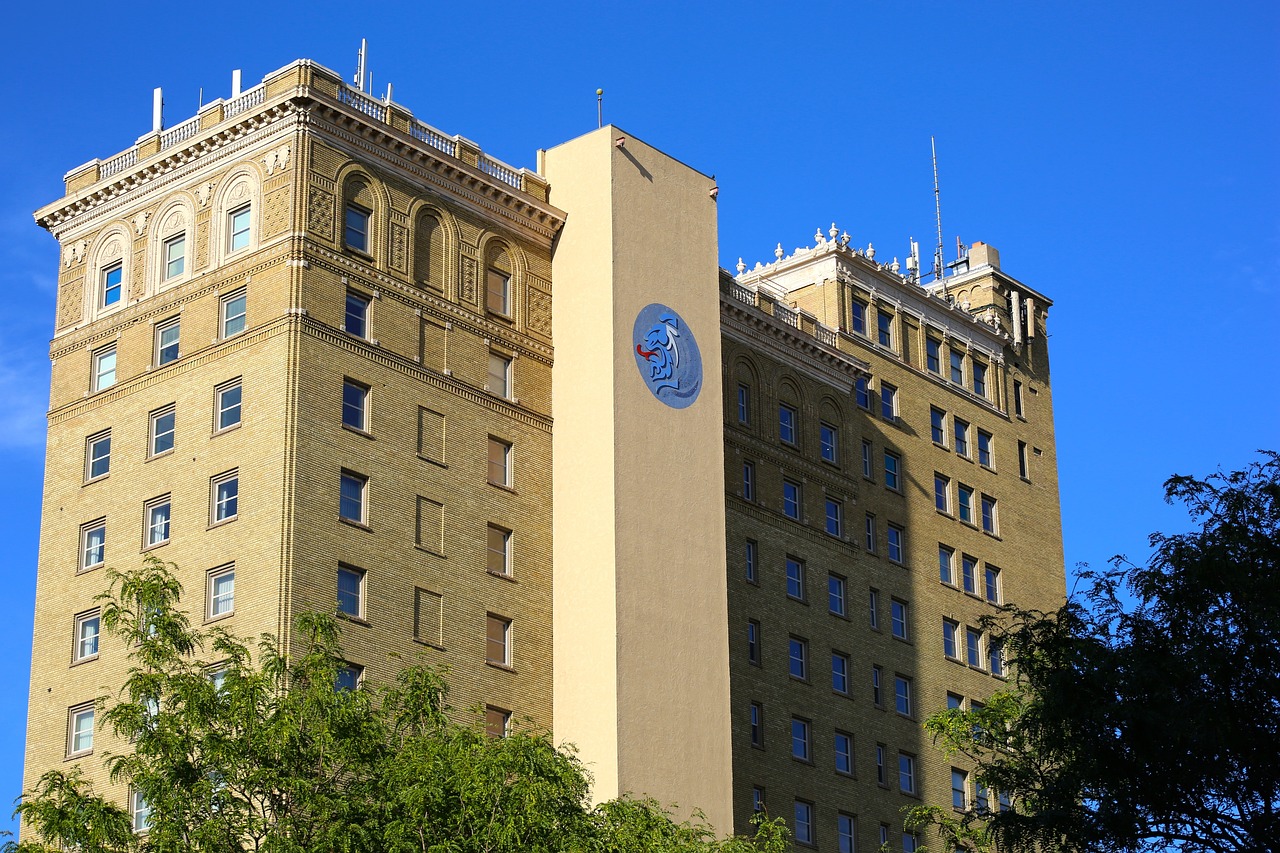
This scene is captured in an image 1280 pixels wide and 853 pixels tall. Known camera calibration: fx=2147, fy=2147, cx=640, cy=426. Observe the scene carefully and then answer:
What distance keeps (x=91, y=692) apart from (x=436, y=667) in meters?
11.3

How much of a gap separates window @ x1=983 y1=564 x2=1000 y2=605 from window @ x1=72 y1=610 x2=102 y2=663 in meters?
43.4

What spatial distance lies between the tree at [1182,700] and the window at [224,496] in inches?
1022

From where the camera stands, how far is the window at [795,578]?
283 ft

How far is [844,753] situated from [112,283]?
33933 mm

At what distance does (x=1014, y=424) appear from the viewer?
341 ft

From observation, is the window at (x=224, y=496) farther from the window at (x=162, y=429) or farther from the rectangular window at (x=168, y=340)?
the rectangular window at (x=168, y=340)

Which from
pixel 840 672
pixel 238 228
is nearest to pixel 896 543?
pixel 840 672

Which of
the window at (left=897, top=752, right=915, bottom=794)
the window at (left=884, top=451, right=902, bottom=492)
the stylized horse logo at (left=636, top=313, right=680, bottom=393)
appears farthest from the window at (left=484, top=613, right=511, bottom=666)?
the window at (left=884, top=451, right=902, bottom=492)

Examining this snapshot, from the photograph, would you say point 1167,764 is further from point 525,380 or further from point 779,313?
point 779,313

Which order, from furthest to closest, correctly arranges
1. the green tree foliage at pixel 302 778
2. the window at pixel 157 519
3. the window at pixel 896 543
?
the window at pixel 896 543
the window at pixel 157 519
the green tree foliage at pixel 302 778

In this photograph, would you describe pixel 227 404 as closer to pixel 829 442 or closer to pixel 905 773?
pixel 829 442

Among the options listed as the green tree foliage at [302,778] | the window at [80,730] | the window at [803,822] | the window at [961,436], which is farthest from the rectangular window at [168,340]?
the window at [961,436]

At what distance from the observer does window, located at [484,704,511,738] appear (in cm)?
6912

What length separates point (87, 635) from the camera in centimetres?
6956
